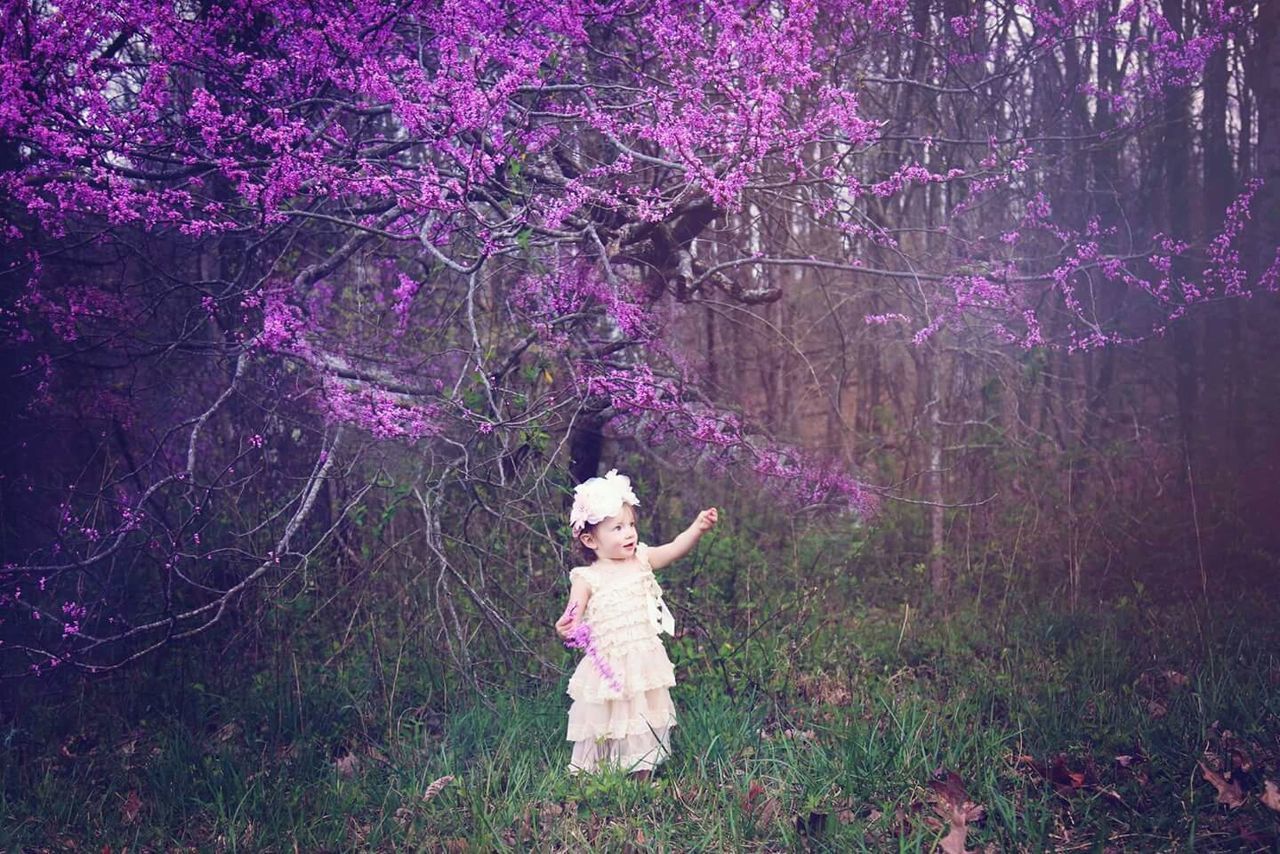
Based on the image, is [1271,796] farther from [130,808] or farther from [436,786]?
[130,808]

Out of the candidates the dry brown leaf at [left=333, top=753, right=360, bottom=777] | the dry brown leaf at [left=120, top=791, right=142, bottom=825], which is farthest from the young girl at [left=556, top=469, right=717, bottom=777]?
the dry brown leaf at [left=120, top=791, right=142, bottom=825]

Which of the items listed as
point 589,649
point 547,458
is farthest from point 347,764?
point 547,458

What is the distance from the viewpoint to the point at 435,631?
5.12 metres

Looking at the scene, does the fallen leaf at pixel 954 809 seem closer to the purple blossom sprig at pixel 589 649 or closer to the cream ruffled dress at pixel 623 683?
the cream ruffled dress at pixel 623 683

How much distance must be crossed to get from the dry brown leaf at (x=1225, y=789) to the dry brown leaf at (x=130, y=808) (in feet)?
11.8

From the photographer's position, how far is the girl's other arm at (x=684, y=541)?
3873mm

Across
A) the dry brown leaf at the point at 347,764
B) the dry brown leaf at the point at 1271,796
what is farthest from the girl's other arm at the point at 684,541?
the dry brown leaf at the point at 1271,796

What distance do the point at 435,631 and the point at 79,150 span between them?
262 centimetres

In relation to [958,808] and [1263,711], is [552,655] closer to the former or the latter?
[958,808]

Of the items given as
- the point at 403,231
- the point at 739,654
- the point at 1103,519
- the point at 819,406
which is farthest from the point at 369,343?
the point at 819,406

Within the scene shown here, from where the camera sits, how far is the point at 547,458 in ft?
17.1

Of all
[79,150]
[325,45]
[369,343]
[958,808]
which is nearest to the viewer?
[958,808]

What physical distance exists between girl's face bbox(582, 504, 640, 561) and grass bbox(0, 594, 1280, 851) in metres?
0.73

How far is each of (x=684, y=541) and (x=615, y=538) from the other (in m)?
0.27
